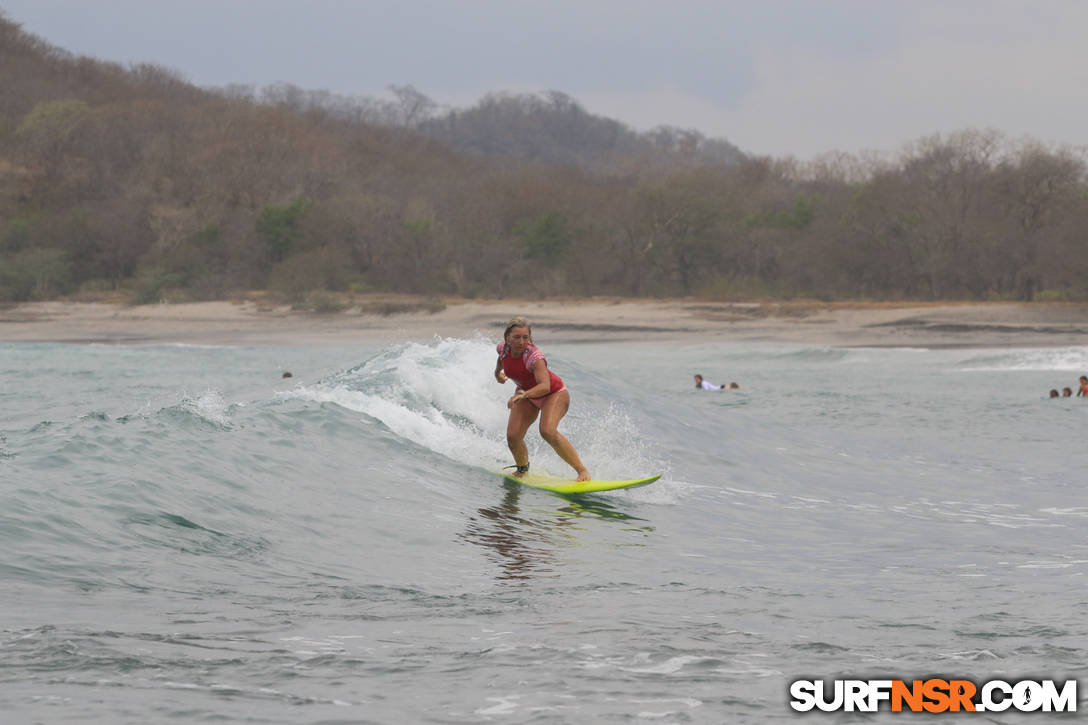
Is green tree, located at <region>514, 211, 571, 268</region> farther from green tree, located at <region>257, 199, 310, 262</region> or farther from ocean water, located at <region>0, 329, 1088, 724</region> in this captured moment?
ocean water, located at <region>0, 329, 1088, 724</region>

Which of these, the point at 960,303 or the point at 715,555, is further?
the point at 960,303

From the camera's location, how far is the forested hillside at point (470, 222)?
5325 centimetres

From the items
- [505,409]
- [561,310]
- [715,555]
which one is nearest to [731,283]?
[561,310]

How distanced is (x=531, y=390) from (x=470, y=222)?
179 feet

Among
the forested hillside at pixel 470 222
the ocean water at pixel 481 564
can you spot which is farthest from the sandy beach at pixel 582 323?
the ocean water at pixel 481 564

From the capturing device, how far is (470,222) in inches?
2532

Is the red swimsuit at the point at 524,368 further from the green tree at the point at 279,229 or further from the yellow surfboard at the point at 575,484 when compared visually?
the green tree at the point at 279,229

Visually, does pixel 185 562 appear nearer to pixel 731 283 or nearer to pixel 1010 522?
pixel 1010 522

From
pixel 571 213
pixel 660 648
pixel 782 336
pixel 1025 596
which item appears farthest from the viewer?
pixel 571 213

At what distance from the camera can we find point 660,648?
557 cm

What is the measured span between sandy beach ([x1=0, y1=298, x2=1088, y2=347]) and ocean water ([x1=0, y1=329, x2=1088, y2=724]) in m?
25.7

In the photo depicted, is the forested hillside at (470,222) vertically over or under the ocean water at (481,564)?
over

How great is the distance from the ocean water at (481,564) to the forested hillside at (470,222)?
38021 mm

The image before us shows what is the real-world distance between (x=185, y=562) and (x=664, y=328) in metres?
38.5
